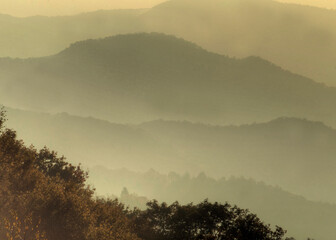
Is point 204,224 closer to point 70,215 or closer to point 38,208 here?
point 70,215

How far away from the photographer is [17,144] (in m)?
69.1

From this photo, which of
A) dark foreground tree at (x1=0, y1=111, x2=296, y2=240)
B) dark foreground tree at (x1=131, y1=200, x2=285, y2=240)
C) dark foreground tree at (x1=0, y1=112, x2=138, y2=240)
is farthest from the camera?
dark foreground tree at (x1=131, y1=200, x2=285, y2=240)

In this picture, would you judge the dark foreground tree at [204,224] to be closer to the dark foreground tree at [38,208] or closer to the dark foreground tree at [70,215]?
the dark foreground tree at [70,215]

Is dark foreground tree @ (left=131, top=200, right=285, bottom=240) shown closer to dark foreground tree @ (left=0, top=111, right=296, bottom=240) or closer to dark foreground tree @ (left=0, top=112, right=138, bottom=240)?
dark foreground tree @ (left=0, top=111, right=296, bottom=240)

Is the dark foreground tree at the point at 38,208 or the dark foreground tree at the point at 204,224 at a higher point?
the dark foreground tree at the point at 204,224

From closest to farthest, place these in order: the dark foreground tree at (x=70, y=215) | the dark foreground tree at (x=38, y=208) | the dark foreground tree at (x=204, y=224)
Answer: the dark foreground tree at (x=38, y=208) < the dark foreground tree at (x=70, y=215) < the dark foreground tree at (x=204, y=224)

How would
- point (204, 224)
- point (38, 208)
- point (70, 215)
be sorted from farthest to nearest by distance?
Result: point (204, 224)
point (70, 215)
point (38, 208)

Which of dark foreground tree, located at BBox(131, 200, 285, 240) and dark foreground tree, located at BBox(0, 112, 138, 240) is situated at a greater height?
dark foreground tree, located at BBox(131, 200, 285, 240)

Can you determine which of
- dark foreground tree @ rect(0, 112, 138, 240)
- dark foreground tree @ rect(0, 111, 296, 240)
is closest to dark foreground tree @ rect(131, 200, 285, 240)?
dark foreground tree @ rect(0, 111, 296, 240)

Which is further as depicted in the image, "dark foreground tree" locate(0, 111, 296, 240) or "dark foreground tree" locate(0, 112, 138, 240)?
"dark foreground tree" locate(0, 111, 296, 240)

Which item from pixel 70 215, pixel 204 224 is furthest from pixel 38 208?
pixel 204 224

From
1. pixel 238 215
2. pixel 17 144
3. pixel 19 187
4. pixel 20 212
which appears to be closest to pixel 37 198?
pixel 20 212

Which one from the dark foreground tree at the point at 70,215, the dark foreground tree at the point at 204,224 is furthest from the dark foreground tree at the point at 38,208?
the dark foreground tree at the point at 204,224

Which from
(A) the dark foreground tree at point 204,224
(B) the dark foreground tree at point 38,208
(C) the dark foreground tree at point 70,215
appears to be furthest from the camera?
(A) the dark foreground tree at point 204,224
